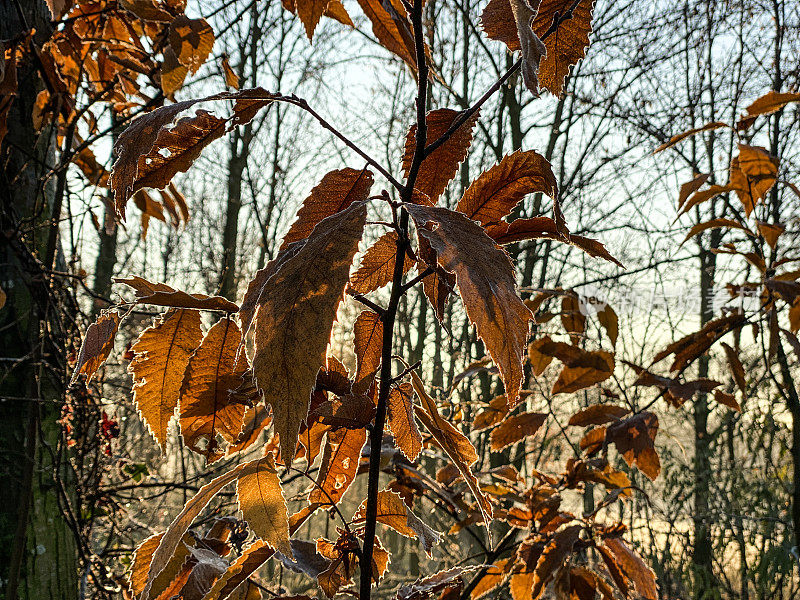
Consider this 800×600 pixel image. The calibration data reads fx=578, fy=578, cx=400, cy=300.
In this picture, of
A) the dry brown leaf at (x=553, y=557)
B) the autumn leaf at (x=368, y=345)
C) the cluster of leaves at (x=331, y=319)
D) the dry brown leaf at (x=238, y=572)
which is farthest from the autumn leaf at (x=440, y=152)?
the dry brown leaf at (x=553, y=557)

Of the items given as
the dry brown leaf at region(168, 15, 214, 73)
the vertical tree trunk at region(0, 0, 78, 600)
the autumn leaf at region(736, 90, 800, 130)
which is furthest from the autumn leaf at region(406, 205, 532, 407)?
the vertical tree trunk at region(0, 0, 78, 600)

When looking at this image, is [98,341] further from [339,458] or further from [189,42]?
[189,42]

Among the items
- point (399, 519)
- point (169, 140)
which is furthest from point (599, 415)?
point (169, 140)

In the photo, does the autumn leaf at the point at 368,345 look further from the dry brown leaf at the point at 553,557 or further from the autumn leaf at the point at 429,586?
the dry brown leaf at the point at 553,557

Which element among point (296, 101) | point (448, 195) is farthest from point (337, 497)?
point (448, 195)

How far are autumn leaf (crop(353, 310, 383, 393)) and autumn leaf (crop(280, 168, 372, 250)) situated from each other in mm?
A: 109

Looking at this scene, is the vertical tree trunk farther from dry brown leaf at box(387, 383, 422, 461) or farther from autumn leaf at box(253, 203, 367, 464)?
autumn leaf at box(253, 203, 367, 464)

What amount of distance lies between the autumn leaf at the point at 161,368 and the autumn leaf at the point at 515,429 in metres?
0.73

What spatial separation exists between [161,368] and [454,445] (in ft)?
0.91

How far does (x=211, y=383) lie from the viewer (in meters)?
0.53

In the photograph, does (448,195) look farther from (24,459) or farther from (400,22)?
(400,22)

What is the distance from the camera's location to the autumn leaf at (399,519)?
0.63m

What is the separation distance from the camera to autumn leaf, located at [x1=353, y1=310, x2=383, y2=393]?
0.55 meters

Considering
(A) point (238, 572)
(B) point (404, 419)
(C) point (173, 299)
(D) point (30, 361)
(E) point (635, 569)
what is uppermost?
(D) point (30, 361)
